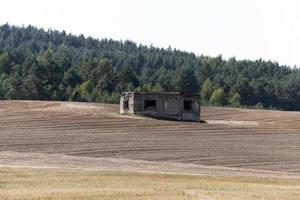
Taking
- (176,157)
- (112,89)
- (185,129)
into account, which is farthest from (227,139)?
(112,89)

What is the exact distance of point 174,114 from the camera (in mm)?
65938

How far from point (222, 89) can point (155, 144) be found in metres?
118

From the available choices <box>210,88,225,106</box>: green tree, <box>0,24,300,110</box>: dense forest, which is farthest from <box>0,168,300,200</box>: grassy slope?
<box>210,88,225,106</box>: green tree

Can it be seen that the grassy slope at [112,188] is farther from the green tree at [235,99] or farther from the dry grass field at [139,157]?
the green tree at [235,99]

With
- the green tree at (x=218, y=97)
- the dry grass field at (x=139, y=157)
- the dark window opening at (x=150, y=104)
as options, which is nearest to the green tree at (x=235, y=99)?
the green tree at (x=218, y=97)

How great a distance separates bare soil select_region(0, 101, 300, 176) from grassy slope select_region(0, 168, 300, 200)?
6817mm

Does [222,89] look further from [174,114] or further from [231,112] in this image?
[174,114]

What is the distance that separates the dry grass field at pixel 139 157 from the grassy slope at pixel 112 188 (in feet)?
0.11

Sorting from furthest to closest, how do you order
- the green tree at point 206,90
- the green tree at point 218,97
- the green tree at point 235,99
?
the green tree at point 206,90 < the green tree at point 235,99 < the green tree at point 218,97

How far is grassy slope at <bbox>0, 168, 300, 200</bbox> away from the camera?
2261cm

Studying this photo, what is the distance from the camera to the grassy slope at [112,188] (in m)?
22.6

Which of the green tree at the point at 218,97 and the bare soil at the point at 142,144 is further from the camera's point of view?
the green tree at the point at 218,97

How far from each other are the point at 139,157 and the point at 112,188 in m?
19.5

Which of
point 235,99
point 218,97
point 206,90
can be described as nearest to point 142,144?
point 235,99
